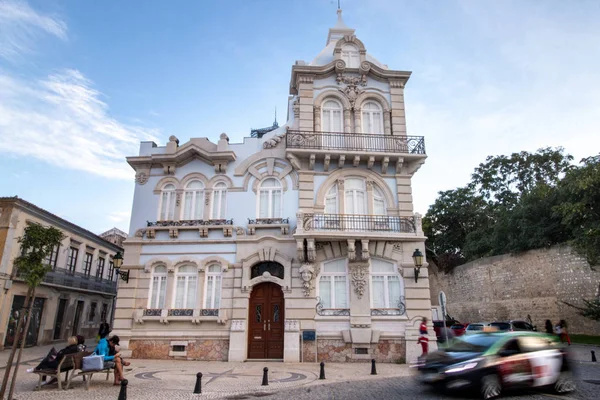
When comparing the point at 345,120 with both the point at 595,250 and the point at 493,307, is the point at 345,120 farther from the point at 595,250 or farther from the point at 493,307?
the point at 493,307

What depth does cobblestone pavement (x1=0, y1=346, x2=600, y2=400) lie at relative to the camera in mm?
8797

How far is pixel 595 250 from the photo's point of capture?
21156mm

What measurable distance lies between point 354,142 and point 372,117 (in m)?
1.87

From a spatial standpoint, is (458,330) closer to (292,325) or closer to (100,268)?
(292,325)

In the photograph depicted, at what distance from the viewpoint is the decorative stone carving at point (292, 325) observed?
15.6 metres

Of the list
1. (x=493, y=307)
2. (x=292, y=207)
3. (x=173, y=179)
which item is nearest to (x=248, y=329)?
(x=292, y=207)

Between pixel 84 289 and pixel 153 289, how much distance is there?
13402 millimetres

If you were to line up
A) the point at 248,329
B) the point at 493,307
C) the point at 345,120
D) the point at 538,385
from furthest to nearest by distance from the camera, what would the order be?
the point at 493,307
the point at 345,120
the point at 248,329
the point at 538,385

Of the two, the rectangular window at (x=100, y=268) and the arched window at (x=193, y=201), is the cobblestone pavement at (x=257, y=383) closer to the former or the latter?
the arched window at (x=193, y=201)

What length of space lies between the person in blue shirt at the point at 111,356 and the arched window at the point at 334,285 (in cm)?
805

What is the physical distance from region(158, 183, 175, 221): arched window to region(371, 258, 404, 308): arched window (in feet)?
30.2

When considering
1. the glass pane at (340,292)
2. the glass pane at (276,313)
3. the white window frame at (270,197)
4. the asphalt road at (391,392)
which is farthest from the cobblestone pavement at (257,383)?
the white window frame at (270,197)

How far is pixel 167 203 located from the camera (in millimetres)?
18062

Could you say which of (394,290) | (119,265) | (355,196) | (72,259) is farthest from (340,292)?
(72,259)
